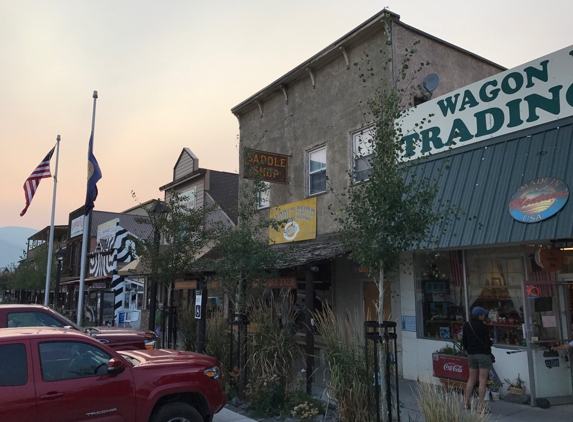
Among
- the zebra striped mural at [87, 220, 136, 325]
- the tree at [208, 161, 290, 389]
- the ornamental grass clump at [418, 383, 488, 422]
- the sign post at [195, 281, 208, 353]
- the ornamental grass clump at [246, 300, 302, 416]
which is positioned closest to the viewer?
the ornamental grass clump at [418, 383, 488, 422]

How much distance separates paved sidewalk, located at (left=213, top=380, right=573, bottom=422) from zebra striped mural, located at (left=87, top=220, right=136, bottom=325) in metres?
18.9

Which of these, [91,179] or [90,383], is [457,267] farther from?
[91,179]

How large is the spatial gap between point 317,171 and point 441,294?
5196 millimetres

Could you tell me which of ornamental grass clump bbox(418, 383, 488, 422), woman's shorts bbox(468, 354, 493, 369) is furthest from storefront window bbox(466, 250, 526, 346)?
ornamental grass clump bbox(418, 383, 488, 422)

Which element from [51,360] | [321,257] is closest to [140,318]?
[321,257]

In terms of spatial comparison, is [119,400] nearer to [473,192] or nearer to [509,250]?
[473,192]

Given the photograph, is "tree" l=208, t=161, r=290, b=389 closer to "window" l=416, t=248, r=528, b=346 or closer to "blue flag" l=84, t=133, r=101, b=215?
"window" l=416, t=248, r=528, b=346

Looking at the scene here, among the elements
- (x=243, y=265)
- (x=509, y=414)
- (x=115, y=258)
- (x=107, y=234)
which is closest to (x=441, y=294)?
(x=509, y=414)

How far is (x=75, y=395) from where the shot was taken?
5246mm

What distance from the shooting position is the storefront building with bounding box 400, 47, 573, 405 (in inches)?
323

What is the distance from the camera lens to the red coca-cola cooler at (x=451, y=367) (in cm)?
914

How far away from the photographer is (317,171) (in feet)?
46.7

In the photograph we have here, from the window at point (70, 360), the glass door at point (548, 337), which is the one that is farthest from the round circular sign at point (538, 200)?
the window at point (70, 360)

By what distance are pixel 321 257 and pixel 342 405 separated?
13.4 feet
